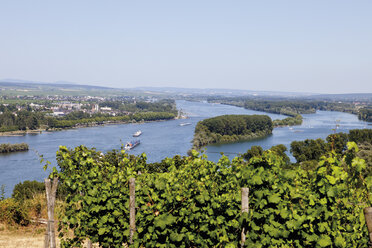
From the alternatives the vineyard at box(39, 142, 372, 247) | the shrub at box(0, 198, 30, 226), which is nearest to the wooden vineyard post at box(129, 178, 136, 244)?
the vineyard at box(39, 142, 372, 247)

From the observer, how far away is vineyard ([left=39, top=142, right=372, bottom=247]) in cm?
297

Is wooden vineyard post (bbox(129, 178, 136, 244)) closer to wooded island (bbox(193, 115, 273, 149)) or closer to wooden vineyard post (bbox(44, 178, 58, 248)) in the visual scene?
wooden vineyard post (bbox(44, 178, 58, 248))

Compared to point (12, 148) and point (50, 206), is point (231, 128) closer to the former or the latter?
point (12, 148)

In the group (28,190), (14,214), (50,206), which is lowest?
(28,190)

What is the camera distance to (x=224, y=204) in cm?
329

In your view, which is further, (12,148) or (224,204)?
(12,148)

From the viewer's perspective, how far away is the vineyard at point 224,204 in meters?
2.97

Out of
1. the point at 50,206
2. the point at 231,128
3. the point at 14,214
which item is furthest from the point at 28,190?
the point at 231,128

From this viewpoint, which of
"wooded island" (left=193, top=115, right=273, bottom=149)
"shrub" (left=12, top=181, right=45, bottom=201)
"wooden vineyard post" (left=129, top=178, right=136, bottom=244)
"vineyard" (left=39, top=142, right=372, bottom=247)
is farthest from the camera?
"wooded island" (left=193, top=115, right=273, bottom=149)

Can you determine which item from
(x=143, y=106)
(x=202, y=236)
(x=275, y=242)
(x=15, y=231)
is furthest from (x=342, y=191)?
(x=143, y=106)

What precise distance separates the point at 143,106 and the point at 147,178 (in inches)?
3710

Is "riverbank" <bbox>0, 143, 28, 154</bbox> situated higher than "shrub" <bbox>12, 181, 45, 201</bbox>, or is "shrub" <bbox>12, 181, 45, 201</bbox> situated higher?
"shrub" <bbox>12, 181, 45, 201</bbox>

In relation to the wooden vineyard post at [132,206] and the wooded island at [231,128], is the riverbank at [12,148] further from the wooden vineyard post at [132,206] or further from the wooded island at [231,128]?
the wooden vineyard post at [132,206]

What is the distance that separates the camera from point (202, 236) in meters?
3.41
